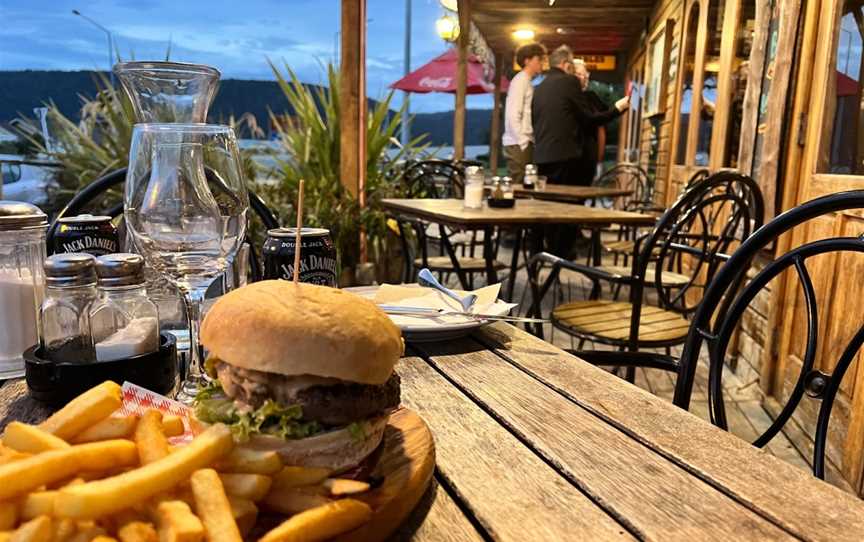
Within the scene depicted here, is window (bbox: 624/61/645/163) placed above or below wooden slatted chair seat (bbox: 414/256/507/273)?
above

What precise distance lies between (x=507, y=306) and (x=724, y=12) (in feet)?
13.0

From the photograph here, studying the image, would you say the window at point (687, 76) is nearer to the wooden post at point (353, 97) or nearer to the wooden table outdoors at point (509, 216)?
the wooden table outdoors at point (509, 216)

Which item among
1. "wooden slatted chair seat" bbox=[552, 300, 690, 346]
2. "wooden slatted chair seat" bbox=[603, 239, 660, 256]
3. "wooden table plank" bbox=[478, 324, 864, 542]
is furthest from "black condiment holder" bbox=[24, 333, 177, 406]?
"wooden slatted chair seat" bbox=[603, 239, 660, 256]

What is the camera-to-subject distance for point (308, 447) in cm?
61

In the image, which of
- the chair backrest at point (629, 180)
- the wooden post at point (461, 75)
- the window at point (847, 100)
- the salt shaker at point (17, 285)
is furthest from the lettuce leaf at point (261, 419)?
the wooden post at point (461, 75)

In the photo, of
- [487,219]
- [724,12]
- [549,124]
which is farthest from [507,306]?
[549,124]

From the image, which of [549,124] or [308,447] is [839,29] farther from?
[549,124]

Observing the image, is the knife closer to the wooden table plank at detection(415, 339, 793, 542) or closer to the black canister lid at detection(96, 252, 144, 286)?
the wooden table plank at detection(415, 339, 793, 542)

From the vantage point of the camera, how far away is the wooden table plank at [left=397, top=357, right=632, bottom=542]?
59 centimetres

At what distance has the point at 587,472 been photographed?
2.29 feet

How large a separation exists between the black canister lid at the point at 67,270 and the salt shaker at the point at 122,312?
2cm

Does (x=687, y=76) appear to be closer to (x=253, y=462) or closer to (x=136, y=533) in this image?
(x=253, y=462)

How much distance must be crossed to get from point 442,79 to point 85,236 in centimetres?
1127

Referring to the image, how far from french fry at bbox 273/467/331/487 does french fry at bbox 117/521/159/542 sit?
0.11 metres
